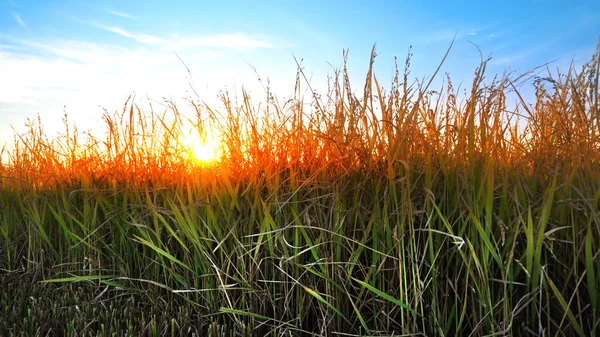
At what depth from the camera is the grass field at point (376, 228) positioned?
1574 mm

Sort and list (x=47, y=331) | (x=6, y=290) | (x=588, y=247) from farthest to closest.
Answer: (x=6, y=290) < (x=47, y=331) < (x=588, y=247)

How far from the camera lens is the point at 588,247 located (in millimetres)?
1484

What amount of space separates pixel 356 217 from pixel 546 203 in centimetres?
64

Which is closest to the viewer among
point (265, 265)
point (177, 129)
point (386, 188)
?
point (386, 188)

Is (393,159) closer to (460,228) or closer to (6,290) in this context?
(460,228)

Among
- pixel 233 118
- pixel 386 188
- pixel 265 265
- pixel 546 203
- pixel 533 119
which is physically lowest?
pixel 265 265

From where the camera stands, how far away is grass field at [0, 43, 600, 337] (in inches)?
62.0

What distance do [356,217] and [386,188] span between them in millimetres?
172

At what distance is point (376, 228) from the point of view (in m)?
1.70

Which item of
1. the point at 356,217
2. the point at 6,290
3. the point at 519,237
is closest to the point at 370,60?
the point at 356,217

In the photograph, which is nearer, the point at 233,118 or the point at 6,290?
the point at 233,118

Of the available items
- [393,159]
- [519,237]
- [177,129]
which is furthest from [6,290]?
[519,237]

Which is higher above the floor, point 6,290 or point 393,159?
point 393,159

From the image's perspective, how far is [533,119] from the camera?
5.82ft
